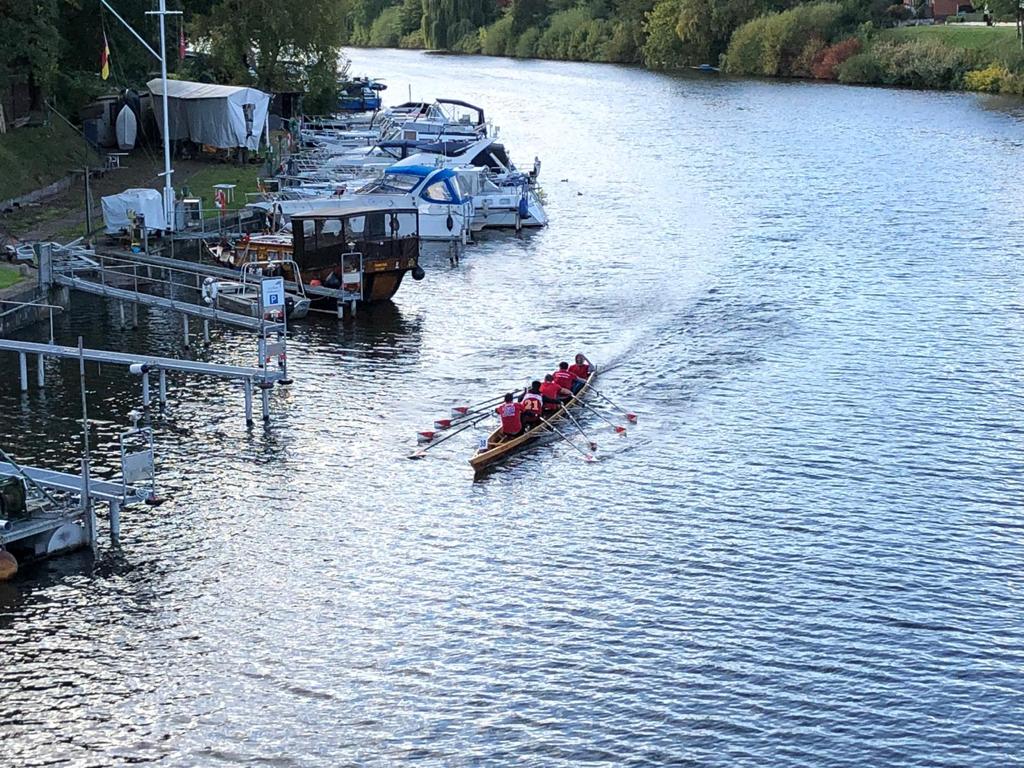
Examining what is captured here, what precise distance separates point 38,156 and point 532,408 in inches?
1470

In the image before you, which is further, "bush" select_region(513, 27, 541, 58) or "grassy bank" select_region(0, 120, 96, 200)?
"bush" select_region(513, 27, 541, 58)

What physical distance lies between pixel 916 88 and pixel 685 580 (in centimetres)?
11575

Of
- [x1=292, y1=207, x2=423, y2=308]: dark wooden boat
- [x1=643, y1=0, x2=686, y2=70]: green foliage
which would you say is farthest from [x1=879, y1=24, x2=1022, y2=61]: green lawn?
[x1=292, y1=207, x2=423, y2=308]: dark wooden boat

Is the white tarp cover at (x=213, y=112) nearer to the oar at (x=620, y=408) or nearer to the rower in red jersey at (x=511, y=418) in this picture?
the oar at (x=620, y=408)

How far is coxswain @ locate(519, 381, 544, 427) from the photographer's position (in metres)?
38.7

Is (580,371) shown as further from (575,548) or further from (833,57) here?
(833,57)

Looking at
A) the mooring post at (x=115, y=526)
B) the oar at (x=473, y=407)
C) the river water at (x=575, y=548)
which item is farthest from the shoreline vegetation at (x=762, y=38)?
the mooring post at (x=115, y=526)

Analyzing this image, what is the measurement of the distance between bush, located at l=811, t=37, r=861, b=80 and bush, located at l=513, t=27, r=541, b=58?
54182mm

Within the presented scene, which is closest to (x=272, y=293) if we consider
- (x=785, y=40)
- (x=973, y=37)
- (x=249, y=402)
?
(x=249, y=402)

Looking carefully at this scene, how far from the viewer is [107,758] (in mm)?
24078

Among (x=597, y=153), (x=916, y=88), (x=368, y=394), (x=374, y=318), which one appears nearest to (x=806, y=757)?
(x=368, y=394)

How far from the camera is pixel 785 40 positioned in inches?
5861

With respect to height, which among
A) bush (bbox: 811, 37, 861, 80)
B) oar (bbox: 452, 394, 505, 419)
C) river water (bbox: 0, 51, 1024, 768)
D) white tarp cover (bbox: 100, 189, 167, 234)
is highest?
bush (bbox: 811, 37, 861, 80)

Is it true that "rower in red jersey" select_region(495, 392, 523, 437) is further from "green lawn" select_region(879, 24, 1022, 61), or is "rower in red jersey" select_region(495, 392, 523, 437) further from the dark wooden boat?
"green lawn" select_region(879, 24, 1022, 61)
